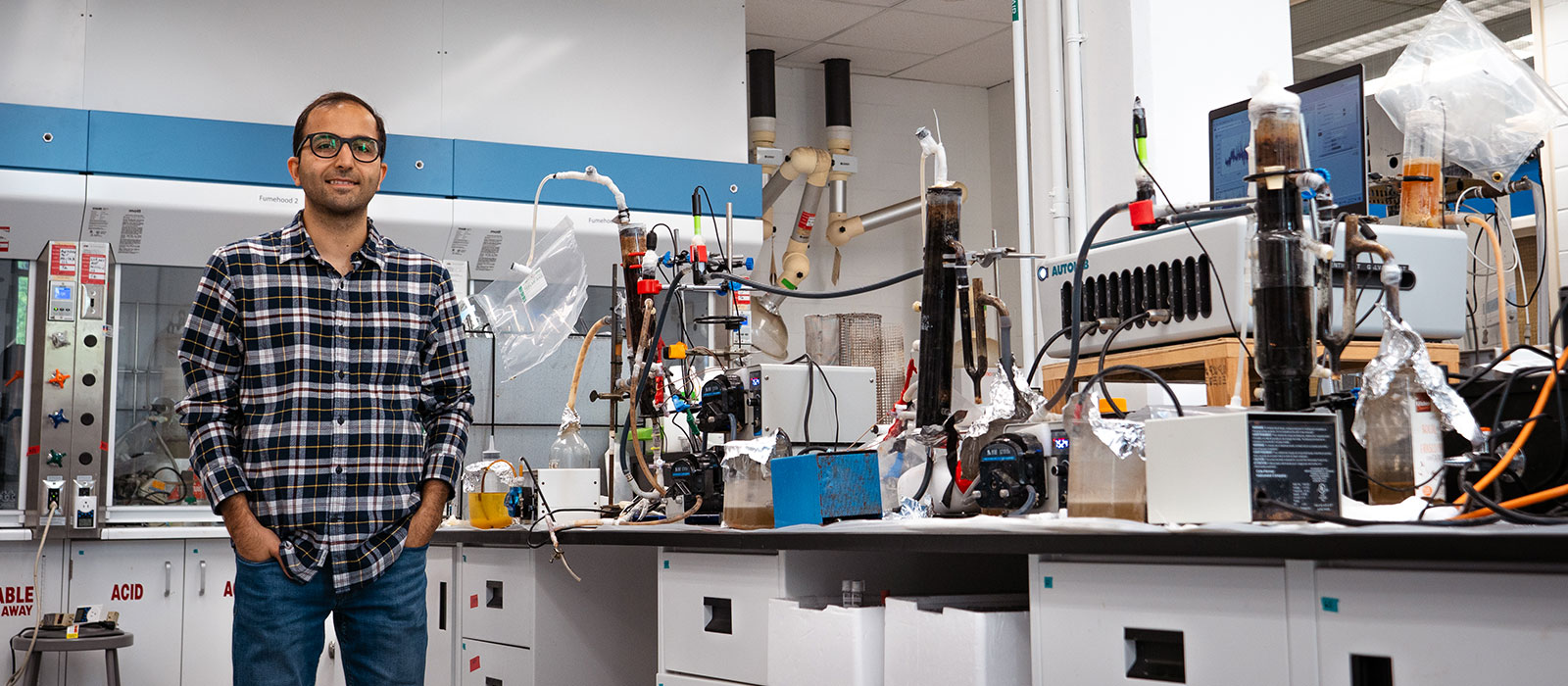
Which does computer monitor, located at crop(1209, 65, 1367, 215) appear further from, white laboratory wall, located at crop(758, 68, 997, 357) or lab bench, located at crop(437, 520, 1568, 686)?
white laboratory wall, located at crop(758, 68, 997, 357)

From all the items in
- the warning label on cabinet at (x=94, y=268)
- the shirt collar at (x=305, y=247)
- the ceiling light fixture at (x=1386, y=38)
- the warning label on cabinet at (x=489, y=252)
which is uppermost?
the ceiling light fixture at (x=1386, y=38)

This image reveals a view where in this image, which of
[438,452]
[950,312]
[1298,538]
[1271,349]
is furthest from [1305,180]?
[438,452]

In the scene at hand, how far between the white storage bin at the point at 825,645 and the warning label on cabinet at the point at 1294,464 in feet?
2.09

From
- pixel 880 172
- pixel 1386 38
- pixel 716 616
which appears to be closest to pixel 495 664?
pixel 716 616

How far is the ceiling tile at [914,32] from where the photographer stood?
5957 mm

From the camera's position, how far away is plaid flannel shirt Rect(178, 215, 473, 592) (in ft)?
6.14

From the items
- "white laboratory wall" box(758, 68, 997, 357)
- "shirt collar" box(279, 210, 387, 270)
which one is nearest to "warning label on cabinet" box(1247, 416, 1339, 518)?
"shirt collar" box(279, 210, 387, 270)

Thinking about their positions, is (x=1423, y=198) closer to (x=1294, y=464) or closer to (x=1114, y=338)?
(x=1114, y=338)

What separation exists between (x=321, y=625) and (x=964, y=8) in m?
4.58

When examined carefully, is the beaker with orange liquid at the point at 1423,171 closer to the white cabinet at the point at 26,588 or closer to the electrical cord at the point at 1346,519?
the electrical cord at the point at 1346,519

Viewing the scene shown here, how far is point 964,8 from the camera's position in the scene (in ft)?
19.1

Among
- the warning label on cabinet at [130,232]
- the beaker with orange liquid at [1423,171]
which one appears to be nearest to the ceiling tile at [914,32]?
the warning label on cabinet at [130,232]

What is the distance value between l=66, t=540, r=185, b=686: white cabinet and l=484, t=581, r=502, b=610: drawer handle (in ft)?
6.37

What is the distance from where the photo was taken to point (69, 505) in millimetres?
4066
